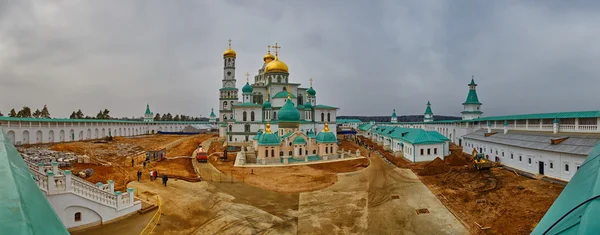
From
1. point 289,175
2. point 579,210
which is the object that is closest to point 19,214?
point 579,210

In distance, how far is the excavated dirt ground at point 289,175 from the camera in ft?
63.8

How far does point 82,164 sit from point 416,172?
28.6 metres

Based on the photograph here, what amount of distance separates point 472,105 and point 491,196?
4599cm

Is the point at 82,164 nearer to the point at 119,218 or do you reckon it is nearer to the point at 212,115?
the point at 119,218

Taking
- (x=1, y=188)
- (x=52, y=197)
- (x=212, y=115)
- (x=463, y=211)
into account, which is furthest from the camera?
(x=212, y=115)

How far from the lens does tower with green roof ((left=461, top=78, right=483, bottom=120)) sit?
54500 mm

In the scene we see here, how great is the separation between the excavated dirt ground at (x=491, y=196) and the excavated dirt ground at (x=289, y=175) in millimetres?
6884

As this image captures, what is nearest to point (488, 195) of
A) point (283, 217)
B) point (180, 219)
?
point (283, 217)

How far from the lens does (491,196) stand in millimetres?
16000

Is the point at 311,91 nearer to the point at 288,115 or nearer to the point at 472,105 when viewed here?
the point at 288,115

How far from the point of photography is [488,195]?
16203 mm

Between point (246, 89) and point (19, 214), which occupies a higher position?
point (246, 89)

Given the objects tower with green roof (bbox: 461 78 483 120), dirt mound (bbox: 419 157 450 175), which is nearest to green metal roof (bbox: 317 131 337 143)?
Result: dirt mound (bbox: 419 157 450 175)

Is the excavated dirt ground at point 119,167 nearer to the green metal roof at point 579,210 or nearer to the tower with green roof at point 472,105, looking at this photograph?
the green metal roof at point 579,210
